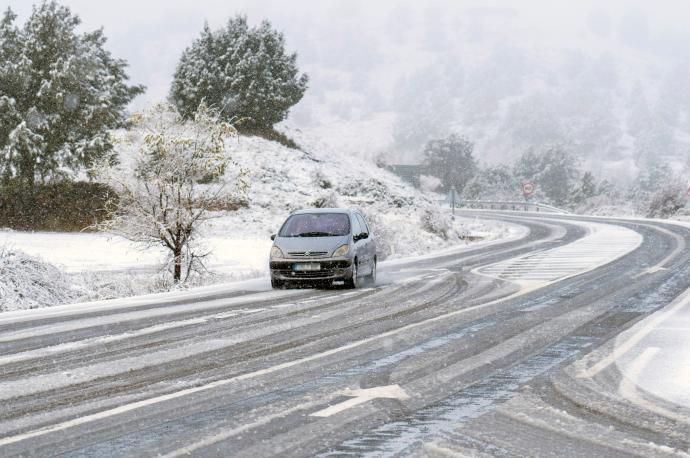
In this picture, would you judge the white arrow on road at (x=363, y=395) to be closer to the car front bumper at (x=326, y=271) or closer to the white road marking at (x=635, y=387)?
the white road marking at (x=635, y=387)

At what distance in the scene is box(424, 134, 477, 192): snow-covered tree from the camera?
101 meters

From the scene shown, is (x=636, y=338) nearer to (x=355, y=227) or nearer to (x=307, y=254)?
(x=307, y=254)

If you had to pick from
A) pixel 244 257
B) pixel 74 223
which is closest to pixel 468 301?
pixel 244 257

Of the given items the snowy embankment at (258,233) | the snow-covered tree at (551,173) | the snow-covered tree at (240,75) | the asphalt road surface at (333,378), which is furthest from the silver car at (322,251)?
the snow-covered tree at (551,173)

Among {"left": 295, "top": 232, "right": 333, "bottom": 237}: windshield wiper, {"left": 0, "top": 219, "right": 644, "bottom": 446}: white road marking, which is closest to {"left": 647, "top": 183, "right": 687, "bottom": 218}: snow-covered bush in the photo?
{"left": 295, "top": 232, "right": 333, "bottom": 237}: windshield wiper

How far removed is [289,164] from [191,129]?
893 inches

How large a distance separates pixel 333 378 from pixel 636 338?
4362mm

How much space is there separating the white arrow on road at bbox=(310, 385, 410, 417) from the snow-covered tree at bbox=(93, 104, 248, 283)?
1266 centimetres

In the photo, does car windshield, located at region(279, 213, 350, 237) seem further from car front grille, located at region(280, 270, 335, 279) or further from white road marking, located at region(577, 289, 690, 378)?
white road marking, located at region(577, 289, 690, 378)

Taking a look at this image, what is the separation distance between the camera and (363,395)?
651 cm

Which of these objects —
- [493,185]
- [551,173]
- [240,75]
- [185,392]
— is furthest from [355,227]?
[551,173]

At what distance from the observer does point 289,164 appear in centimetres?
4297

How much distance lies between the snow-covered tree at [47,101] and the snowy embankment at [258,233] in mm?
3706

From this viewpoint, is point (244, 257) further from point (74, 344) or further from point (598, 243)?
point (74, 344)
